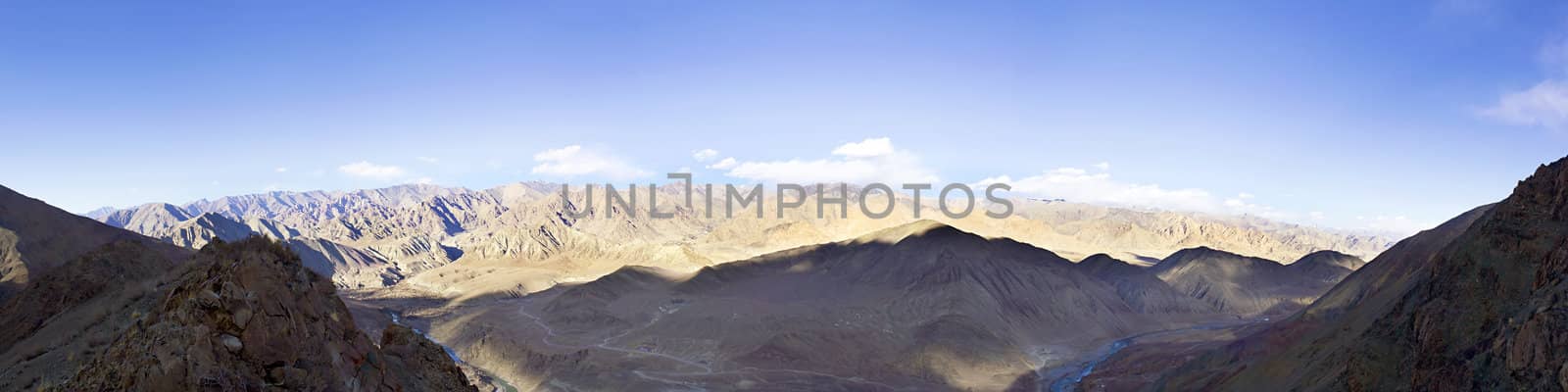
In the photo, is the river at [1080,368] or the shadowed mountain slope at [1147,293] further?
the shadowed mountain slope at [1147,293]

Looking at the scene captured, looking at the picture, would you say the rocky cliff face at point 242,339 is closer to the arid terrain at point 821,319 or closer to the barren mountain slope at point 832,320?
the arid terrain at point 821,319

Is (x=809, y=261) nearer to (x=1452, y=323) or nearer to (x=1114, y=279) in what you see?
(x=1114, y=279)

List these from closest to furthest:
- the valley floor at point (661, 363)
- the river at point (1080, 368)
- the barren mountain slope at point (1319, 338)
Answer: the barren mountain slope at point (1319, 338), the valley floor at point (661, 363), the river at point (1080, 368)

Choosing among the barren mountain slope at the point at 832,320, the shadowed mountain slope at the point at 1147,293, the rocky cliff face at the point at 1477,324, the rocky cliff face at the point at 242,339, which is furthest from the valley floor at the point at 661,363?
the rocky cliff face at the point at 242,339

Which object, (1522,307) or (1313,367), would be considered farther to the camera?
(1313,367)

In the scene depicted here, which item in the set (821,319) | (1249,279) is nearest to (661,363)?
(821,319)

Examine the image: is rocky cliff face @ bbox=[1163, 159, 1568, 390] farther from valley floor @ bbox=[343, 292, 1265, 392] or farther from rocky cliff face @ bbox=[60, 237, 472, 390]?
rocky cliff face @ bbox=[60, 237, 472, 390]

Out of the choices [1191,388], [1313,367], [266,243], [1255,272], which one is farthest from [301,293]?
[1255,272]

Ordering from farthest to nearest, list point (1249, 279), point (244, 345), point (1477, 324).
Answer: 1. point (1249, 279)
2. point (1477, 324)
3. point (244, 345)

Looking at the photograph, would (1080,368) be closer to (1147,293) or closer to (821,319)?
(821,319)
